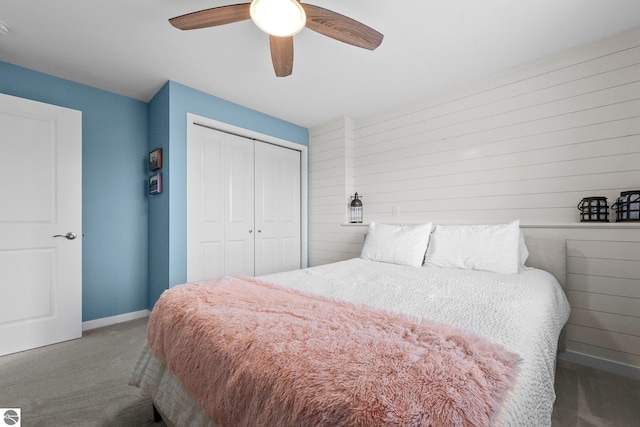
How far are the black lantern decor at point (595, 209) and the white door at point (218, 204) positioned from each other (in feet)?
10.4

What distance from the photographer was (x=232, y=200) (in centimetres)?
330

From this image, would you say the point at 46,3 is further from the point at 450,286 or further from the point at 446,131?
the point at 446,131

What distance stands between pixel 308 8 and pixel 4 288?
3.12m

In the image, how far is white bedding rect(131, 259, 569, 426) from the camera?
84 cm

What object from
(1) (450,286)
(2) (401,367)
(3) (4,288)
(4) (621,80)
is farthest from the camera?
(3) (4,288)

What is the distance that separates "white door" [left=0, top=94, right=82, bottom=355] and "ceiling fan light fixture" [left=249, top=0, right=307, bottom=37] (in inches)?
85.8

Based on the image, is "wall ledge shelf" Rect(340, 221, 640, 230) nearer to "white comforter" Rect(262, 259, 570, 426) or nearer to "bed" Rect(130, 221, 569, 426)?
"bed" Rect(130, 221, 569, 426)

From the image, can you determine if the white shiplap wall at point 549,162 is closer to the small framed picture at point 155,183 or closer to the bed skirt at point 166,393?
the small framed picture at point 155,183

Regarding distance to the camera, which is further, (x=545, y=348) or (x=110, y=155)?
(x=110, y=155)

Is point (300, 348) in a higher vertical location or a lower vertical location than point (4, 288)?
higher

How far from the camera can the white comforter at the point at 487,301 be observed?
822 mm

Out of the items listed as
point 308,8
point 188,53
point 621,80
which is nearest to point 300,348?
point 308,8

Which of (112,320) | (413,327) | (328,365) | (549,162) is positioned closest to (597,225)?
(549,162)

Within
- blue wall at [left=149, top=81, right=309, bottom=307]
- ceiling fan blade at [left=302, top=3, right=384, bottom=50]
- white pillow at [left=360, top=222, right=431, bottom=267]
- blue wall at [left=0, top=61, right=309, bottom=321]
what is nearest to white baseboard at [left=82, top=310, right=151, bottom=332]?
blue wall at [left=0, top=61, right=309, bottom=321]
